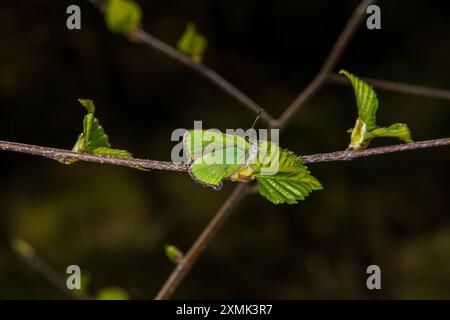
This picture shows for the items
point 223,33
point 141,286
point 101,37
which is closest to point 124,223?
point 141,286

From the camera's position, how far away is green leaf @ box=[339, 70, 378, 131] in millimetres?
502

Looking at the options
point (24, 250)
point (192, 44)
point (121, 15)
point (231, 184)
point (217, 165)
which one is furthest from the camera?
point (231, 184)

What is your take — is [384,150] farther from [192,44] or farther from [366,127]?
[192,44]

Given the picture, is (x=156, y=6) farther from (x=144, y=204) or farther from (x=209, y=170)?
(x=209, y=170)

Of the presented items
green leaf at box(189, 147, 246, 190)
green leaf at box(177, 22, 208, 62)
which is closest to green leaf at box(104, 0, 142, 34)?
green leaf at box(177, 22, 208, 62)

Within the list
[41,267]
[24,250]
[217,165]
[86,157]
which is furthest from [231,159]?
[41,267]

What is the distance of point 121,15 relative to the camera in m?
0.71

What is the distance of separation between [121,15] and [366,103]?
1.31 ft

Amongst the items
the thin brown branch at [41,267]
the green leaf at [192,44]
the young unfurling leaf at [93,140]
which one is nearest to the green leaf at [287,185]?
the young unfurling leaf at [93,140]

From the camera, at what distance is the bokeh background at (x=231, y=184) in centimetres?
179

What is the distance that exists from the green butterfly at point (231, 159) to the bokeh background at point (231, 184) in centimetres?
142

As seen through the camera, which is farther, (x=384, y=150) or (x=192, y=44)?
(x=192, y=44)

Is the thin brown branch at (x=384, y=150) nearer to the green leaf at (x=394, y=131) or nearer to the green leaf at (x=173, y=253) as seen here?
the green leaf at (x=394, y=131)

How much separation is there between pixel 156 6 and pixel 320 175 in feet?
3.00
